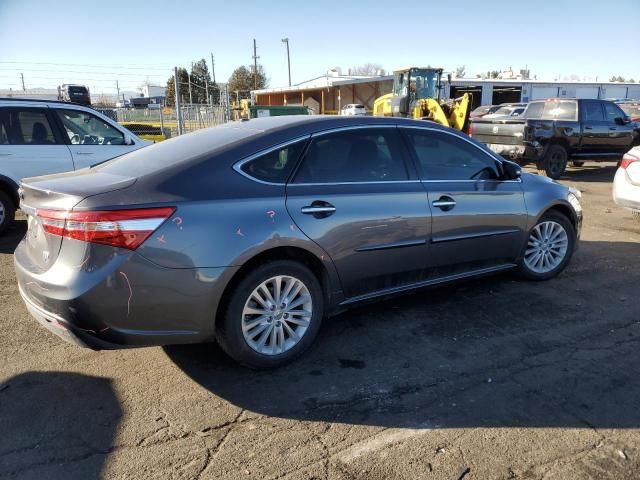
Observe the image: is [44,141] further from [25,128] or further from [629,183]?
[629,183]

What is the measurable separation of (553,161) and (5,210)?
11694 mm

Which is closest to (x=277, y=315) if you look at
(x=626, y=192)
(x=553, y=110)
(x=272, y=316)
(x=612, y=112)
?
(x=272, y=316)

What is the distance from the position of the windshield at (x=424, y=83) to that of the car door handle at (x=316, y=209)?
1883 centimetres

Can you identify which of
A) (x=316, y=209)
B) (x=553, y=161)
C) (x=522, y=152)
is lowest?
(x=553, y=161)

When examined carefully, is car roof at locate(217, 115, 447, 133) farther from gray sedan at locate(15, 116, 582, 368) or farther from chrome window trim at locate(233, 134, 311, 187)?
chrome window trim at locate(233, 134, 311, 187)

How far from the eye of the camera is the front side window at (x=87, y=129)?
7422 millimetres

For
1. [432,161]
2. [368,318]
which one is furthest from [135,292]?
[432,161]

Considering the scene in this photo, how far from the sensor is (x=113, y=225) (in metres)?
2.88

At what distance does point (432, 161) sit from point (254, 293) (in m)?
1.99

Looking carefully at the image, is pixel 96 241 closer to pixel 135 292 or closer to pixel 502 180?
pixel 135 292

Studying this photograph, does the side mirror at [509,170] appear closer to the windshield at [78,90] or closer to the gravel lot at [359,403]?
the gravel lot at [359,403]

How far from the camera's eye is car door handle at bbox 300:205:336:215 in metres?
3.50

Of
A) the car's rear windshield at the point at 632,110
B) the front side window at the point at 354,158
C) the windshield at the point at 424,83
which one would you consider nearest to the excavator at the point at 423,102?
the windshield at the point at 424,83

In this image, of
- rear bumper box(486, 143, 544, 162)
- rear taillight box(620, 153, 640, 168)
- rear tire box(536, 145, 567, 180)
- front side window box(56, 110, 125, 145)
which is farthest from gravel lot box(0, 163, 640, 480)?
rear tire box(536, 145, 567, 180)
